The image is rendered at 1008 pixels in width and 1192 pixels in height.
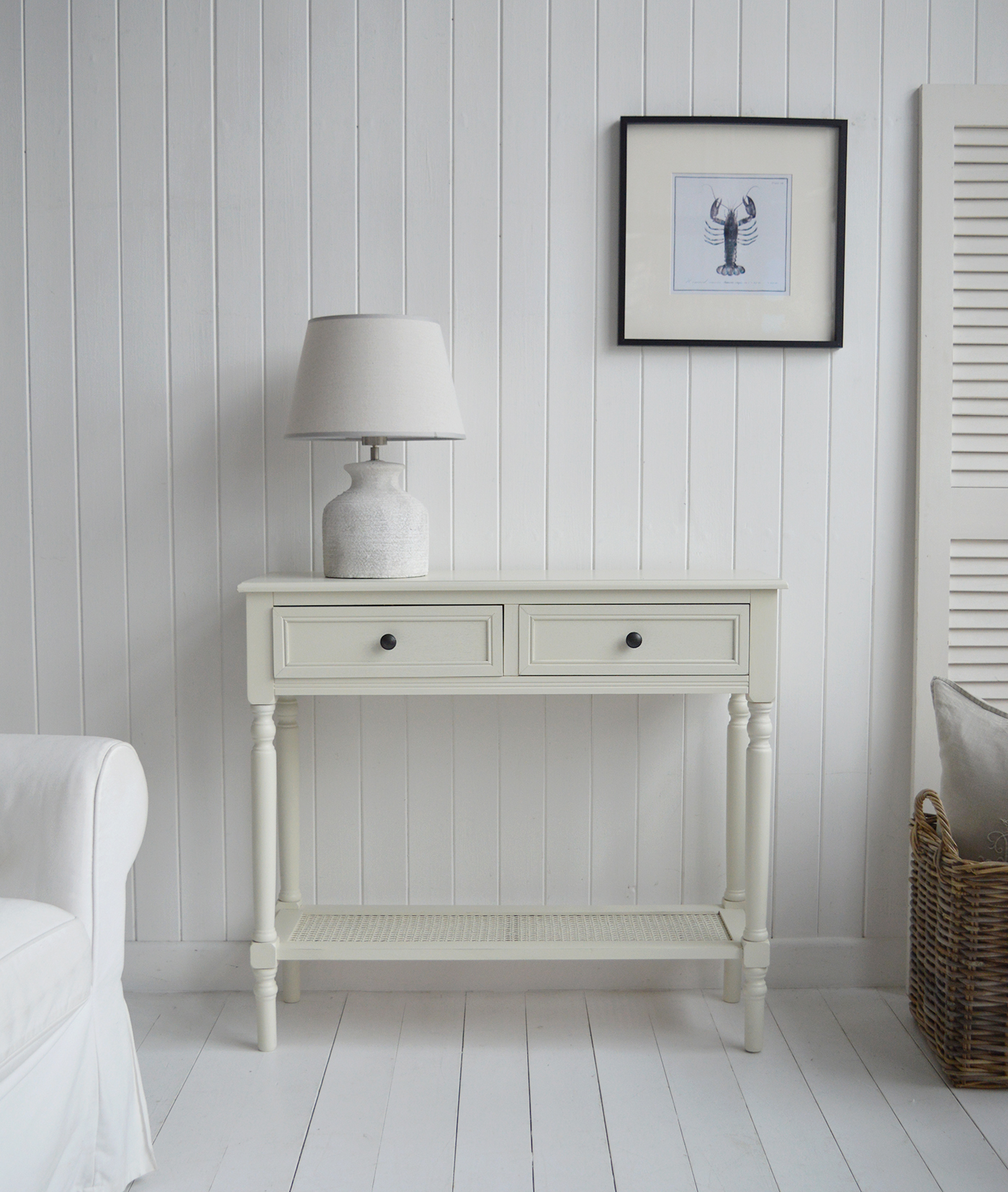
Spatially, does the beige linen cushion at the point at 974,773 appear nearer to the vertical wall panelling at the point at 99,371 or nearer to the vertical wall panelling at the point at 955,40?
the vertical wall panelling at the point at 955,40

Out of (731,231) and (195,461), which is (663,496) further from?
(195,461)

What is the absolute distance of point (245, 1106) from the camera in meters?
1.70

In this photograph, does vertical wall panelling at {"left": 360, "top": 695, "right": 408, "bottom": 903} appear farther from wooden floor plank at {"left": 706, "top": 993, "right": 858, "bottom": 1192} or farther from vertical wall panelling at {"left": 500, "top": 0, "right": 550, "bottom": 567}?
wooden floor plank at {"left": 706, "top": 993, "right": 858, "bottom": 1192}

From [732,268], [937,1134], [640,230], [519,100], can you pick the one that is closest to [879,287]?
[732,268]

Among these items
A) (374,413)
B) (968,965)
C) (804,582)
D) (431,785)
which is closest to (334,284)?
(374,413)

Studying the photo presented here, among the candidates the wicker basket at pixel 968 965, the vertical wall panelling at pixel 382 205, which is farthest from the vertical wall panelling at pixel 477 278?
the wicker basket at pixel 968 965

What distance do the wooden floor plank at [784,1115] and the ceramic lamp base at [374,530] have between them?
1088mm

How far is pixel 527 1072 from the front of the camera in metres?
1.80

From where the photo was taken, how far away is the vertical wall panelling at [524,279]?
2.04 m

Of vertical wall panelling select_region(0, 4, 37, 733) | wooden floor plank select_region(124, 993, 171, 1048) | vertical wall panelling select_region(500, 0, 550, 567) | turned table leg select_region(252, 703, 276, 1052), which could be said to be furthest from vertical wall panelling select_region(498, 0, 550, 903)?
vertical wall panelling select_region(0, 4, 37, 733)

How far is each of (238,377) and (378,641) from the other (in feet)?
2.29

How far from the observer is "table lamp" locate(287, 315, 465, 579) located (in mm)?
1771

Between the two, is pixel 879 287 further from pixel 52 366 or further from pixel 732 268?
pixel 52 366

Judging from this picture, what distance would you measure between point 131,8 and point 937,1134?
2554 millimetres
